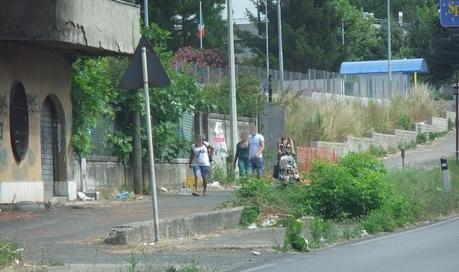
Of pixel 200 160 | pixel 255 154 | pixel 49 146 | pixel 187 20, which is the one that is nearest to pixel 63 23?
pixel 49 146

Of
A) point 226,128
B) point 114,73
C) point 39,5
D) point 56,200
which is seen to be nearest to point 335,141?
point 226,128

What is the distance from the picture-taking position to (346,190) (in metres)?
20.5

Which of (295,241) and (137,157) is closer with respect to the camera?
(295,241)

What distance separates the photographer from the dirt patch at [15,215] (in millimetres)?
19312

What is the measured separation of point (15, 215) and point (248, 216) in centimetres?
430

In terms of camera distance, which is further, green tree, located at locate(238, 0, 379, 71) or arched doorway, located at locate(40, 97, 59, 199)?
green tree, located at locate(238, 0, 379, 71)

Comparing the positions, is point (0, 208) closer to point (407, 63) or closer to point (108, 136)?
point (108, 136)

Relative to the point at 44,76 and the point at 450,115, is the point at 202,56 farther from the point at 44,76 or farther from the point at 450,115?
the point at 44,76

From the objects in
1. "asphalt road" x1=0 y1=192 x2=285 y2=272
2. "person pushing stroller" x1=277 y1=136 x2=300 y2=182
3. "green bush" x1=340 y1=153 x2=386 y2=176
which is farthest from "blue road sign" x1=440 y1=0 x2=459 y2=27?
"asphalt road" x1=0 y1=192 x2=285 y2=272

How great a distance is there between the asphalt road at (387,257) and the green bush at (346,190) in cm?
278

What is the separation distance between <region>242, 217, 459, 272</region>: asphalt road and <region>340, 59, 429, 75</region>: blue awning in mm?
45007

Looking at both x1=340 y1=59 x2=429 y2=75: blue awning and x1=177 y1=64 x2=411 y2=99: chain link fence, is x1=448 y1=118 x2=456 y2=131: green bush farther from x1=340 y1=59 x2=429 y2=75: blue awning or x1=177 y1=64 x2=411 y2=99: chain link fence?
x1=340 y1=59 x2=429 y2=75: blue awning

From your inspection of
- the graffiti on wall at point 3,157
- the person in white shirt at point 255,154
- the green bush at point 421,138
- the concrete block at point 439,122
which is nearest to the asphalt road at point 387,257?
the graffiti on wall at point 3,157

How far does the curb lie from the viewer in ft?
51.7
